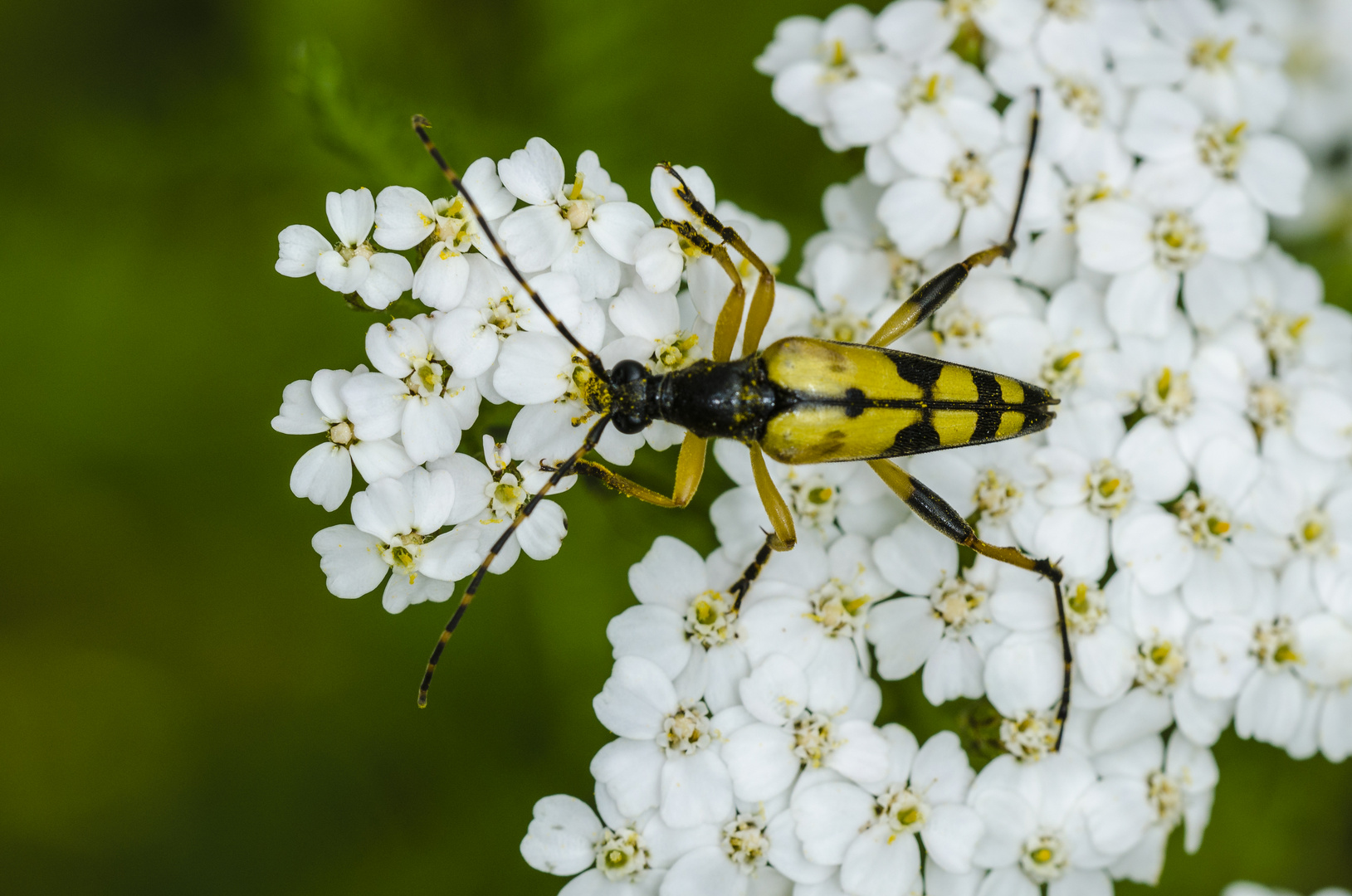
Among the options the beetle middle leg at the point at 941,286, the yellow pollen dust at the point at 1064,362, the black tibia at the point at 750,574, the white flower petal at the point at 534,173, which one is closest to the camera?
the white flower petal at the point at 534,173

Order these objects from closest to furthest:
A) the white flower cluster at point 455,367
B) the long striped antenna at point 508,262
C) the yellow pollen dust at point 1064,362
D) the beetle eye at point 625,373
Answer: the long striped antenna at point 508,262, the white flower cluster at point 455,367, the beetle eye at point 625,373, the yellow pollen dust at point 1064,362

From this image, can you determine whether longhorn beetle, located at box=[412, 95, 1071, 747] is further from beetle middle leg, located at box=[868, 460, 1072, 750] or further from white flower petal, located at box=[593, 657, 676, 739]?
white flower petal, located at box=[593, 657, 676, 739]

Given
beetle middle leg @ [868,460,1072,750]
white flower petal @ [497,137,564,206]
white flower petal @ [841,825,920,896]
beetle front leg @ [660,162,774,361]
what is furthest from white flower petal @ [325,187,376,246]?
white flower petal @ [841,825,920,896]

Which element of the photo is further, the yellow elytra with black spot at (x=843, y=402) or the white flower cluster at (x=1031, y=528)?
the yellow elytra with black spot at (x=843, y=402)

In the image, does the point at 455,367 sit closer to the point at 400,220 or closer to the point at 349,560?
the point at 400,220

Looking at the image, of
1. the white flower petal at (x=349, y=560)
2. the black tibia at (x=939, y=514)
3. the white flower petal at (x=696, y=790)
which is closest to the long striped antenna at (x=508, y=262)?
the white flower petal at (x=349, y=560)

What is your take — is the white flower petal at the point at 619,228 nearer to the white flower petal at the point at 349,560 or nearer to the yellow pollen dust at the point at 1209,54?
the white flower petal at the point at 349,560
